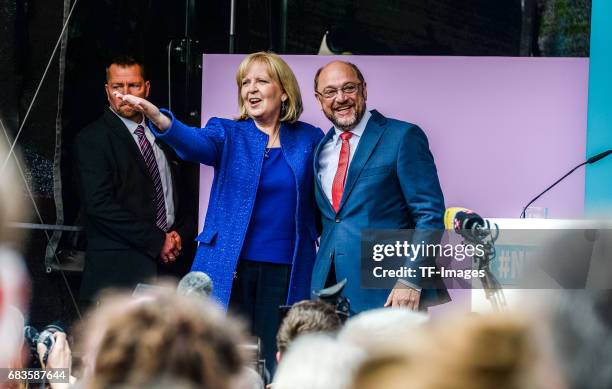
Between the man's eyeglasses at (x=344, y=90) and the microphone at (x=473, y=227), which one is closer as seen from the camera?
the microphone at (x=473, y=227)

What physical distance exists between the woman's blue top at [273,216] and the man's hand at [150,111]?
1.57ft

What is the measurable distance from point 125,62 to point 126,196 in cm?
65

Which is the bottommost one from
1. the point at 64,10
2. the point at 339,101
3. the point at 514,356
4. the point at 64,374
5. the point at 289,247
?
the point at 64,374

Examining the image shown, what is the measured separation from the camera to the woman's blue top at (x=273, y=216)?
487 cm

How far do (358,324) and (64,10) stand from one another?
3.41 m

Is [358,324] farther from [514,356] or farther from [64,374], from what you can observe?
[64,374]

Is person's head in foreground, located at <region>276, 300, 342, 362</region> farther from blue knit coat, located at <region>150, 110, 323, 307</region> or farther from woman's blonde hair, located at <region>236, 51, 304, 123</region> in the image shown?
woman's blonde hair, located at <region>236, 51, 304, 123</region>

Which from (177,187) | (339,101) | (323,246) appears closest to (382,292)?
(323,246)

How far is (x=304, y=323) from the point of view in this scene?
3275 millimetres

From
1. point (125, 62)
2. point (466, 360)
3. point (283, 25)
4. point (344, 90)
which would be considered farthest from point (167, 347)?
point (283, 25)

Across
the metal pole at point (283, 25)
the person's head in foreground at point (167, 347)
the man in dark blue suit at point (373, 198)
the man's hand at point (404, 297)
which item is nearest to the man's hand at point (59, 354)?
the man in dark blue suit at point (373, 198)

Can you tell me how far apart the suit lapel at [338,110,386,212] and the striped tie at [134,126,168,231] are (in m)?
1.00

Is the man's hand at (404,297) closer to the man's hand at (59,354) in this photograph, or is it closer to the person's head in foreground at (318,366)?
the man's hand at (59,354)

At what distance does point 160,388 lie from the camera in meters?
1.57
